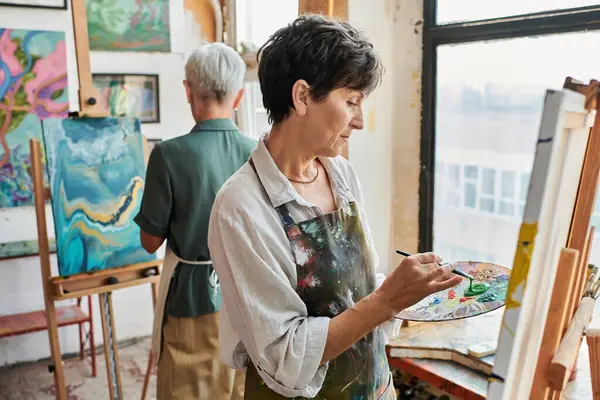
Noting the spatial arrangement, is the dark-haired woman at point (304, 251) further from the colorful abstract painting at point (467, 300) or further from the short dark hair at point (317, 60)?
the colorful abstract painting at point (467, 300)

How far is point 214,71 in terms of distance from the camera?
1857 millimetres

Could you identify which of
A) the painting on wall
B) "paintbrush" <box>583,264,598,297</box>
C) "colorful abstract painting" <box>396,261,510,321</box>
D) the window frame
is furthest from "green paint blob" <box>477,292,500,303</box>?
the painting on wall

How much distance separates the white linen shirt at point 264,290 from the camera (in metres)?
1.04

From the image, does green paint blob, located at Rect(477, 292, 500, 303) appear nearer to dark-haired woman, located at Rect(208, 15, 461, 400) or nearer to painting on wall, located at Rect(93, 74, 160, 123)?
dark-haired woman, located at Rect(208, 15, 461, 400)

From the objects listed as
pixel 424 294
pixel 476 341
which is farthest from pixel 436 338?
pixel 424 294

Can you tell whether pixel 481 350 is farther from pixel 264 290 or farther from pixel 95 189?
pixel 95 189

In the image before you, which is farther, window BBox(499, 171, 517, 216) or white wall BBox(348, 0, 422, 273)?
white wall BBox(348, 0, 422, 273)

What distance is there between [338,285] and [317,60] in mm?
458

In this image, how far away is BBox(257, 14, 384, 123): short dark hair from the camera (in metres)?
1.10

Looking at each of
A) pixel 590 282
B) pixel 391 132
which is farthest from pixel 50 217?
pixel 590 282

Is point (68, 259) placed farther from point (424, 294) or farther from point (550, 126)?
point (550, 126)

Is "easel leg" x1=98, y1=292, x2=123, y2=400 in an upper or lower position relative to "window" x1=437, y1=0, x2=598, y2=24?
lower

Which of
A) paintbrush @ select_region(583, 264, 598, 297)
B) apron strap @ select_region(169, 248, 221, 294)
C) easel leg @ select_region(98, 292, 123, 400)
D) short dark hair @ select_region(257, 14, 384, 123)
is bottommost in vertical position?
easel leg @ select_region(98, 292, 123, 400)

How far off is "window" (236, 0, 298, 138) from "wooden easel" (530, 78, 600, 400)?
274 centimetres
